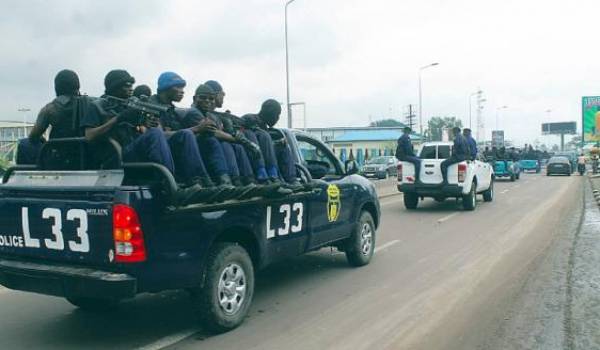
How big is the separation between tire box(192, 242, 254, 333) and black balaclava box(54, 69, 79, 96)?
2.00 meters

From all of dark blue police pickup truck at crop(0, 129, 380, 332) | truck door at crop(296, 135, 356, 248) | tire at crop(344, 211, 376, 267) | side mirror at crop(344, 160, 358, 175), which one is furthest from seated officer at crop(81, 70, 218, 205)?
tire at crop(344, 211, 376, 267)

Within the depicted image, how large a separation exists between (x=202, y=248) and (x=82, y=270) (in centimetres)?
94

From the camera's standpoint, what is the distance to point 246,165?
221 inches

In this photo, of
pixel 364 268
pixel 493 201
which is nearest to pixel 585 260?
pixel 364 268

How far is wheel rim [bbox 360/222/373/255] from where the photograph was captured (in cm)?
777

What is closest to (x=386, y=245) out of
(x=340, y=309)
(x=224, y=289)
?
(x=340, y=309)

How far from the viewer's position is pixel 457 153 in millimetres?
14469

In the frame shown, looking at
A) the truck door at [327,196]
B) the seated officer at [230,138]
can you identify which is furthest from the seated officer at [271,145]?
the truck door at [327,196]

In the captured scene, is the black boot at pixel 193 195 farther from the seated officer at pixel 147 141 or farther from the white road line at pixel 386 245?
the white road line at pixel 386 245

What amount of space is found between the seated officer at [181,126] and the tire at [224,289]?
62 cm

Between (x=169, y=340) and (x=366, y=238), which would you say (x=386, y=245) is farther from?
(x=169, y=340)

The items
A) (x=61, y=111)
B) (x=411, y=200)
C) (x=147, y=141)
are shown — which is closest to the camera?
(x=147, y=141)

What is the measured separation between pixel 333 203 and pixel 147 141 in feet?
9.69

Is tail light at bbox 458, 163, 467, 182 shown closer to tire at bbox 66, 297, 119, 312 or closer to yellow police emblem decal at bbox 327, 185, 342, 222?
yellow police emblem decal at bbox 327, 185, 342, 222
